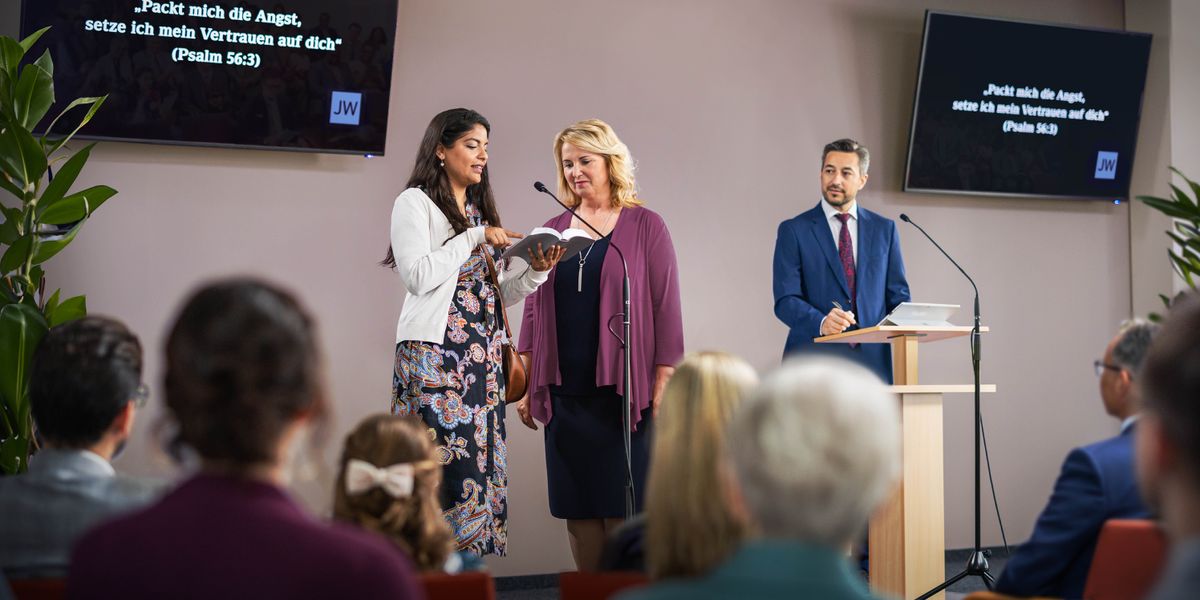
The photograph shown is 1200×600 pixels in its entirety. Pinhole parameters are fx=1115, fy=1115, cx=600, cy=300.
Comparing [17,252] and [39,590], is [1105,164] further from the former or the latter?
[39,590]

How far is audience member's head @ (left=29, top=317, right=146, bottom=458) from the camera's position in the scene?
181 cm

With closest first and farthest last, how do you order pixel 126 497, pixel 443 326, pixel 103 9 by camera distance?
1. pixel 126 497
2. pixel 443 326
3. pixel 103 9

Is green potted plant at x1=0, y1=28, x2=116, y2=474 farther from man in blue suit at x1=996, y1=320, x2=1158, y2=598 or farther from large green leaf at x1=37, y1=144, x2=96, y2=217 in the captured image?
man in blue suit at x1=996, y1=320, x2=1158, y2=598

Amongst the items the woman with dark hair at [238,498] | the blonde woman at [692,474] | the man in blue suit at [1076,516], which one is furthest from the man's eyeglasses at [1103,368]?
the woman with dark hair at [238,498]

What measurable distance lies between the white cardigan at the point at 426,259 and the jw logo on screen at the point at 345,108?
1.09 meters

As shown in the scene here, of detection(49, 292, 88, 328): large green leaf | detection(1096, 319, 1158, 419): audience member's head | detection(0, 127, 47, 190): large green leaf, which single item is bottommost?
detection(1096, 319, 1158, 419): audience member's head

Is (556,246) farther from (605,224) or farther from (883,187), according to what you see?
(883,187)

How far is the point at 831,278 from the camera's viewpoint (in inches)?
182

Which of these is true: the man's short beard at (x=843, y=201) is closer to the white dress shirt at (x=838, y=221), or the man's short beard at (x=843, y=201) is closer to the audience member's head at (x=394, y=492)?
the white dress shirt at (x=838, y=221)

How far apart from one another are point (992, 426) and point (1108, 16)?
2.34 m

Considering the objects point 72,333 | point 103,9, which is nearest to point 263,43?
point 103,9

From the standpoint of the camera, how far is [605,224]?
4090 millimetres

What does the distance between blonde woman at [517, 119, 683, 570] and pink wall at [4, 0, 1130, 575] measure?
108cm

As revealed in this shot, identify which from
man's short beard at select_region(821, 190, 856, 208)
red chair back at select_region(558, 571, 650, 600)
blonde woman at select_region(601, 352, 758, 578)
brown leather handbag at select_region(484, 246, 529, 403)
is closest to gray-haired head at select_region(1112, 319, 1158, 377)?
blonde woman at select_region(601, 352, 758, 578)
